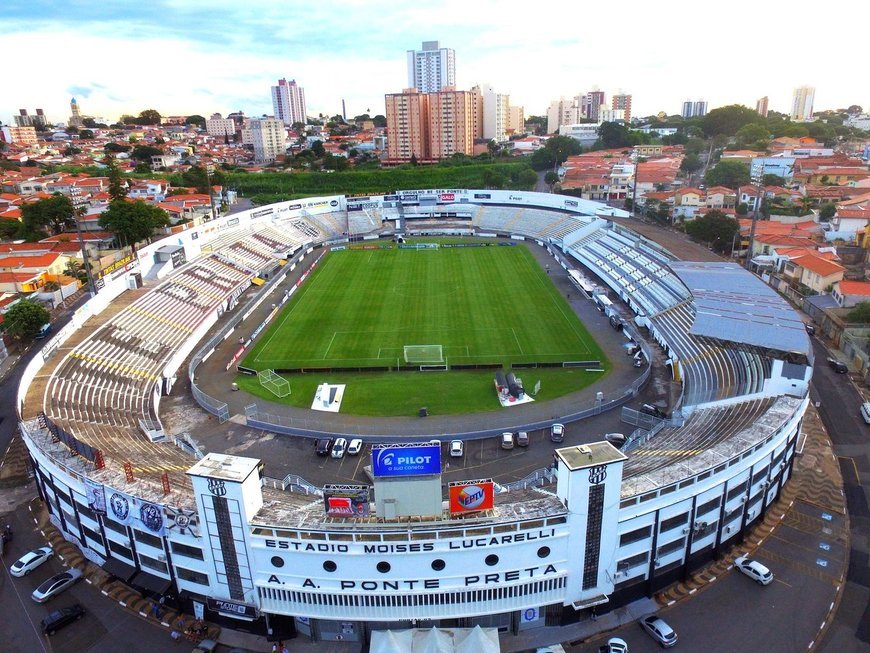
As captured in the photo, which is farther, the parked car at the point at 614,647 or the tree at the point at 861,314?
the tree at the point at 861,314

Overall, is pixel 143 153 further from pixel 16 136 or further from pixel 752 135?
pixel 752 135

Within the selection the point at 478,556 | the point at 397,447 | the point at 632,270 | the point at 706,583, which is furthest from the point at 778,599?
the point at 632,270

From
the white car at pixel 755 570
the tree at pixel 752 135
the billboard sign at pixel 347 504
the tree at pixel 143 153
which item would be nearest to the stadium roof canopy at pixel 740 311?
the white car at pixel 755 570

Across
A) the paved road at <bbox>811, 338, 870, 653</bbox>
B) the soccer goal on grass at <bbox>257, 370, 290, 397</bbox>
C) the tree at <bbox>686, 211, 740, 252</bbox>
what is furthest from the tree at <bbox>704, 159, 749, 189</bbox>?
the soccer goal on grass at <bbox>257, 370, 290, 397</bbox>

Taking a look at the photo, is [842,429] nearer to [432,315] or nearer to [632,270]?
[632,270]

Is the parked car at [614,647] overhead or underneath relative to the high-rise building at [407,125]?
underneath

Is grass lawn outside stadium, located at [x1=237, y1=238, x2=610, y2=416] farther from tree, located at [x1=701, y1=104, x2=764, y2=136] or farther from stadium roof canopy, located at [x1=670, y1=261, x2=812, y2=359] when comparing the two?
tree, located at [x1=701, y1=104, x2=764, y2=136]

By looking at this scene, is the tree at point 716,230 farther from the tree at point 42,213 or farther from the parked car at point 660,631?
the tree at point 42,213
